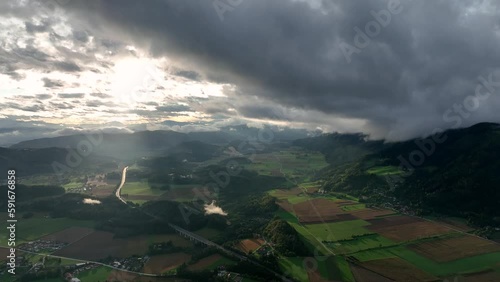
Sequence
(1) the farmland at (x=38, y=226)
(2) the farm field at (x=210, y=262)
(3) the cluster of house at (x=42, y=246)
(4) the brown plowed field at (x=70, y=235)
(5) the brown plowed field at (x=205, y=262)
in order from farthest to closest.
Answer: (1) the farmland at (x=38, y=226) < (4) the brown plowed field at (x=70, y=235) < (3) the cluster of house at (x=42, y=246) < (2) the farm field at (x=210, y=262) < (5) the brown plowed field at (x=205, y=262)

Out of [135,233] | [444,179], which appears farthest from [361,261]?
[444,179]

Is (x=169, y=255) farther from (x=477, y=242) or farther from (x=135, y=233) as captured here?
(x=477, y=242)

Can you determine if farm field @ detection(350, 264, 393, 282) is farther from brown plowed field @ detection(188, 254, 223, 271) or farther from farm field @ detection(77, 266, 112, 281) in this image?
farm field @ detection(77, 266, 112, 281)

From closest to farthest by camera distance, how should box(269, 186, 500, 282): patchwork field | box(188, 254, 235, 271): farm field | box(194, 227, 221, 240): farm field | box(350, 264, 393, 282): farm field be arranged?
box(350, 264, 393, 282): farm field < box(269, 186, 500, 282): patchwork field < box(188, 254, 235, 271): farm field < box(194, 227, 221, 240): farm field

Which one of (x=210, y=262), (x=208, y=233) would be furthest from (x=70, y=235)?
(x=210, y=262)

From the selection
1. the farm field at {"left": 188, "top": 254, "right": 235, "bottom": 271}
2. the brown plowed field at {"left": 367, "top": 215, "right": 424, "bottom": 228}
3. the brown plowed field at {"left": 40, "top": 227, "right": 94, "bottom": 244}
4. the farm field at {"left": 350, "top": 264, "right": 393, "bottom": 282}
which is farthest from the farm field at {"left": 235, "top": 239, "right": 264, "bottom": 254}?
the brown plowed field at {"left": 40, "top": 227, "right": 94, "bottom": 244}

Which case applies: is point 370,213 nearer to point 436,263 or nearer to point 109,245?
point 436,263

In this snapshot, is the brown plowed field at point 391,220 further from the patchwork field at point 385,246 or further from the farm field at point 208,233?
the farm field at point 208,233

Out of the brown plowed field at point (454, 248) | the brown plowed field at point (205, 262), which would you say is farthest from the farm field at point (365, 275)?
the brown plowed field at point (205, 262)
